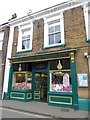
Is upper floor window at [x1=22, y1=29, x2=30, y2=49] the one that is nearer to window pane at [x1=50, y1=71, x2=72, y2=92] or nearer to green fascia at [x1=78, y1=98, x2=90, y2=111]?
window pane at [x1=50, y1=71, x2=72, y2=92]

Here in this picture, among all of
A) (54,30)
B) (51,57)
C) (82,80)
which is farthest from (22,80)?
(82,80)

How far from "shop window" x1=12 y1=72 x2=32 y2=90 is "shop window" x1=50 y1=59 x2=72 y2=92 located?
7.43 ft

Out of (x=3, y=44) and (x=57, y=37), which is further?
(x=3, y=44)

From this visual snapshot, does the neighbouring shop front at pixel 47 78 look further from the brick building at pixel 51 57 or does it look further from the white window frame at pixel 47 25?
the white window frame at pixel 47 25

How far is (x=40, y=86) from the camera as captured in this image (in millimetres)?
12281

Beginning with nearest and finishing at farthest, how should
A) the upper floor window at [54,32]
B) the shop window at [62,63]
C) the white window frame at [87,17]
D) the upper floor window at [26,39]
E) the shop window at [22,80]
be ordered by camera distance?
1. the white window frame at [87,17]
2. the shop window at [62,63]
3. the upper floor window at [54,32]
4. the shop window at [22,80]
5. the upper floor window at [26,39]

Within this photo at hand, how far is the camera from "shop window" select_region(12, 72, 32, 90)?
12015mm

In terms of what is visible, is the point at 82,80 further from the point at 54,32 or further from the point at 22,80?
the point at 22,80

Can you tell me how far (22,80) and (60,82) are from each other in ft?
11.4

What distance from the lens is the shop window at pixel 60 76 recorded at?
9.98 meters

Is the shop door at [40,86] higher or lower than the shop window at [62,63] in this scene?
lower

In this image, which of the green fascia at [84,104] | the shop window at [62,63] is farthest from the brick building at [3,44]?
the green fascia at [84,104]

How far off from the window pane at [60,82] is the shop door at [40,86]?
176 cm

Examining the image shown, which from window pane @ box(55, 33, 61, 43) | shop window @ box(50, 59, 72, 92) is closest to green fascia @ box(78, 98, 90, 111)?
shop window @ box(50, 59, 72, 92)
